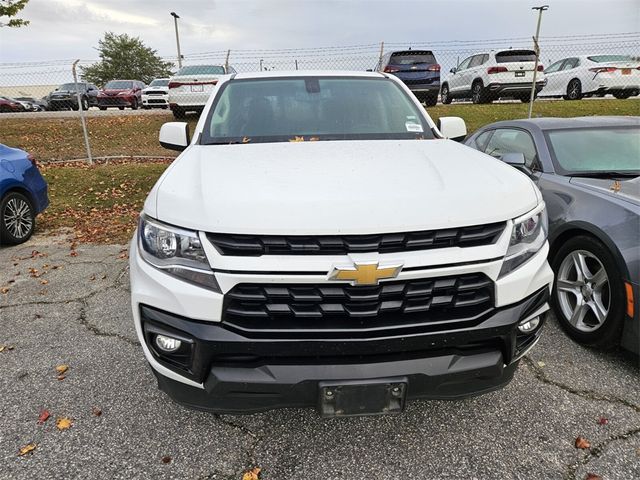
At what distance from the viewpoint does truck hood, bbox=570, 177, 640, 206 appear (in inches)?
117

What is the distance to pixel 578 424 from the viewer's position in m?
2.36

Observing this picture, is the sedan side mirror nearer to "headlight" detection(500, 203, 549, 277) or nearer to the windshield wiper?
the windshield wiper

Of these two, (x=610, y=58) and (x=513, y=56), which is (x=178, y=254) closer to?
(x=513, y=56)

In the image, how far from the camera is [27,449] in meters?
2.22

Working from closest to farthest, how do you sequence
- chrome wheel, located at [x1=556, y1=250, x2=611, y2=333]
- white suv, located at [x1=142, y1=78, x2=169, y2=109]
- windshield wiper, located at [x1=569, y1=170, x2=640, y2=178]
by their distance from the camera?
1. chrome wheel, located at [x1=556, y1=250, x2=611, y2=333]
2. windshield wiper, located at [x1=569, y1=170, x2=640, y2=178]
3. white suv, located at [x1=142, y1=78, x2=169, y2=109]

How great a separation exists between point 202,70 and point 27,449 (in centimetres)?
1219

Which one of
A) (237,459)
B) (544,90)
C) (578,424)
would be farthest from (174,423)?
(544,90)

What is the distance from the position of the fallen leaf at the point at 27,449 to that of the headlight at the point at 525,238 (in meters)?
2.34

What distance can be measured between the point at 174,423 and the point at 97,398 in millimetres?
549

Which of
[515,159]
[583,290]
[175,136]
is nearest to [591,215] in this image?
[583,290]

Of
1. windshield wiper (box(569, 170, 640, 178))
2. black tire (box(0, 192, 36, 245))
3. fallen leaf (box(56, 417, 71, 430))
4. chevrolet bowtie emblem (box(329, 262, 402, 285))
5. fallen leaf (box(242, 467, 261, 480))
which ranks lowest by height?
fallen leaf (box(242, 467, 261, 480))

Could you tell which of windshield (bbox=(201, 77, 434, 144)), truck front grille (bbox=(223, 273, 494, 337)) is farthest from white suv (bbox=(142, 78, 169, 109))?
truck front grille (bbox=(223, 273, 494, 337))

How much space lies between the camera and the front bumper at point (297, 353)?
1.76 m

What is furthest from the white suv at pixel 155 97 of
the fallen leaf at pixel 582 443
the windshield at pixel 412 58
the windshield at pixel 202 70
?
the fallen leaf at pixel 582 443
